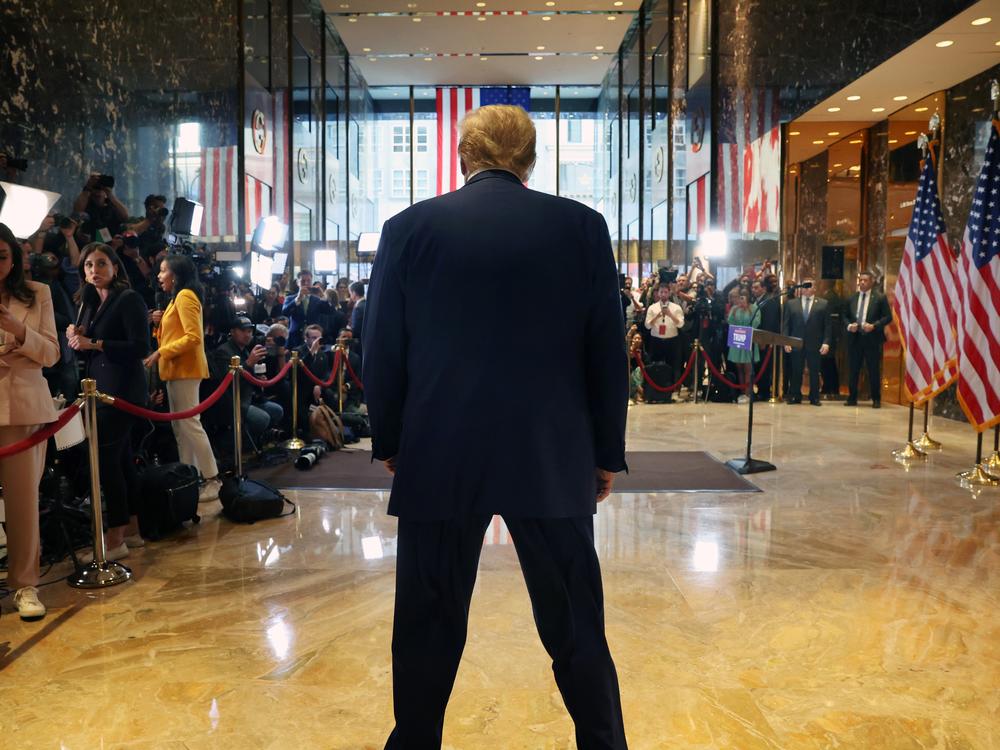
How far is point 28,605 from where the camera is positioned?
3500mm

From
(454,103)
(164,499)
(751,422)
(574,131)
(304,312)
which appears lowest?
(164,499)

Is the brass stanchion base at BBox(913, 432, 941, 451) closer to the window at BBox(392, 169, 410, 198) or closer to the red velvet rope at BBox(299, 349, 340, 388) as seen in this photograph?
the red velvet rope at BBox(299, 349, 340, 388)

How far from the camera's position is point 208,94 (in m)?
10.2

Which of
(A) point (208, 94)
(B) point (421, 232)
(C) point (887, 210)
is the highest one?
(A) point (208, 94)

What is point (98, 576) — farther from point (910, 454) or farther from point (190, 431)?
point (910, 454)

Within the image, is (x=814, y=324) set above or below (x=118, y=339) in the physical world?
above

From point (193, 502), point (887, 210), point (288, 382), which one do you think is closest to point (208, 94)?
point (288, 382)

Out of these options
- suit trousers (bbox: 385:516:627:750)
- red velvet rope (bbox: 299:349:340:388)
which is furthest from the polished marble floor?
red velvet rope (bbox: 299:349:340:388)

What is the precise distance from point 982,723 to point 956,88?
30.8 ft

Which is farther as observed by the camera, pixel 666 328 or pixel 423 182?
pixel 423 182

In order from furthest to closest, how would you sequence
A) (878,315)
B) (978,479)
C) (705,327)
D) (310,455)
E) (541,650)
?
(705,327)
(878,315)
(310,455)
(978,479)
(541,650)

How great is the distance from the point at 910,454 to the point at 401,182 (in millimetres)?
16925

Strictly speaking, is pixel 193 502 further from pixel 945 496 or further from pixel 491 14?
pixel 491 14

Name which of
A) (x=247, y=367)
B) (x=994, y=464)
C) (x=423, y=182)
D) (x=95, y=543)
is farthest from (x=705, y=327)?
(x=423, y=182)
